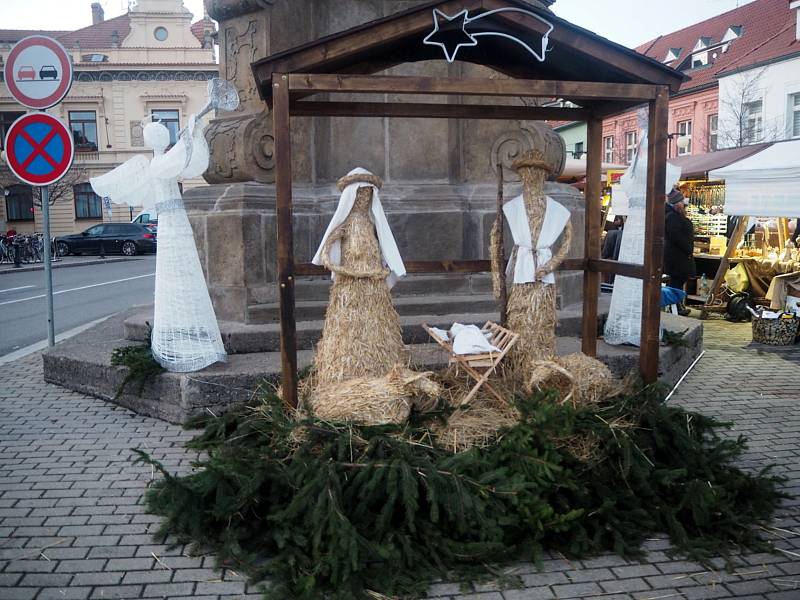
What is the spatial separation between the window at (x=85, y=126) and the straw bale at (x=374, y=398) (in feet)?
156

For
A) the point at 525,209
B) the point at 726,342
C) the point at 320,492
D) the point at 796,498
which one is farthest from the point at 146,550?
the point at 726,342

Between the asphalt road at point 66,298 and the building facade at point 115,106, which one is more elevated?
the building facade at point 115,106

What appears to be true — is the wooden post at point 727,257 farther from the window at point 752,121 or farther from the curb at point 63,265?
the window at point 752,121

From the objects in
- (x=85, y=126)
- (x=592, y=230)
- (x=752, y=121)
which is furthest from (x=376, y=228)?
(x=85, y=126)

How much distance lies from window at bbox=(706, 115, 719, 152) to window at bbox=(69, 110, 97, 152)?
116 ft

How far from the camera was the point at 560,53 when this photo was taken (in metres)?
5.00

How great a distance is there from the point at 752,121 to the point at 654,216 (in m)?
32.2

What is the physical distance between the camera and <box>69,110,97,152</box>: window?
Result: 156 ft

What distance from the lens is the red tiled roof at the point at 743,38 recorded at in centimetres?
3275

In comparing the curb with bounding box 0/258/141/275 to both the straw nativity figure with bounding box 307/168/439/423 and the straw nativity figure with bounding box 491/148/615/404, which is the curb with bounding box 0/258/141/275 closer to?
the straw nativity figure with bounding box 307/168/439/423

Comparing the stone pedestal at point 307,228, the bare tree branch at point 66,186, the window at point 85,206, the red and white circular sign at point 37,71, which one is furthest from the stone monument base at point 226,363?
the window at point 85,206

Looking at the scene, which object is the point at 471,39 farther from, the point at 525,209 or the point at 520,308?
the point at 520,308

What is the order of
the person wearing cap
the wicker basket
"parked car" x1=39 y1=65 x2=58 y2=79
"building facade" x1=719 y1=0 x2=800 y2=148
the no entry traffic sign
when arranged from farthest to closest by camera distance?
"building facade" x1=719 y1=0 x2=800 y2=148, the person wearing cap, the wicker basket, "parked car" x1=39 y1=65 x2=58 y2=79, the no entry traffic sign

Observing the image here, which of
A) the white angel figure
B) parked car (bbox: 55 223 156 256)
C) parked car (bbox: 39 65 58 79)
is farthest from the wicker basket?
parked car (bbox: 55 223 156 256)
